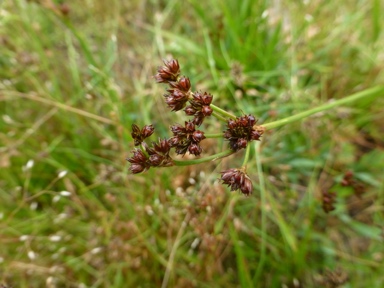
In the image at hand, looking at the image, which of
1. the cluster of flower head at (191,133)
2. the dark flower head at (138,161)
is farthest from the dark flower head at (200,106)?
the dark flower head at (138,161)

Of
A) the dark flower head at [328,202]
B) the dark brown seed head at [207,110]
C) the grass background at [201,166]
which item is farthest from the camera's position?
the grass background at [201,166]

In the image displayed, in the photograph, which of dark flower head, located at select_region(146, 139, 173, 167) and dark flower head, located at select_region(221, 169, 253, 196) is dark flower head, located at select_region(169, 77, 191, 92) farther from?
dark flower head, located at select_region(221, 169, 253, 196)

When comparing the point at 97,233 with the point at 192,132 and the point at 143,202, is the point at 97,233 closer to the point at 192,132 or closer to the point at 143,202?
the point at 143,202

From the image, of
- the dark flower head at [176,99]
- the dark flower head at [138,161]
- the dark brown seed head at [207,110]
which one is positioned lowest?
the dark flower head at [138,161]

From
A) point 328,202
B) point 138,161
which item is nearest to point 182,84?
point 138,161

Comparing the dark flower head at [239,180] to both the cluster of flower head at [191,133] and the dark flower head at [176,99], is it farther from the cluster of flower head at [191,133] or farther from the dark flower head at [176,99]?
the dark flower head at [176,99]
